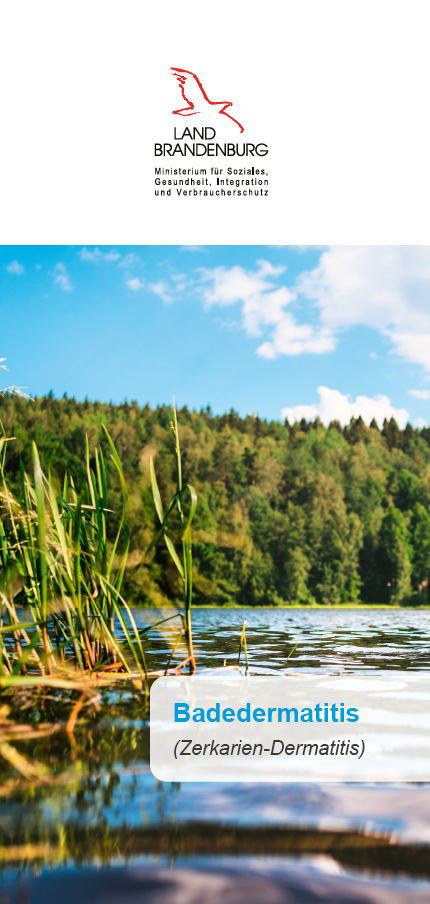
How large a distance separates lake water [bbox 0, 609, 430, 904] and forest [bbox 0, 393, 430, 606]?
117ft

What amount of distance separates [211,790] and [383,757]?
872 mm

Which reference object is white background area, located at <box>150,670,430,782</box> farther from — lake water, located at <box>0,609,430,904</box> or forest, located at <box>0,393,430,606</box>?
forest, located at <box>0,393,430,606</box>

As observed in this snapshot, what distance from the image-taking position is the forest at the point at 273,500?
4851 centimetres

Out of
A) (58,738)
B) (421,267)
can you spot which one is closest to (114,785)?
(58,738)

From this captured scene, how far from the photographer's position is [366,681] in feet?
13.3

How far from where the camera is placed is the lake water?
1323 millimetres

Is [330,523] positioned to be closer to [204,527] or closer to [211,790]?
[204,527]

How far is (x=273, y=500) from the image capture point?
64.4 m
